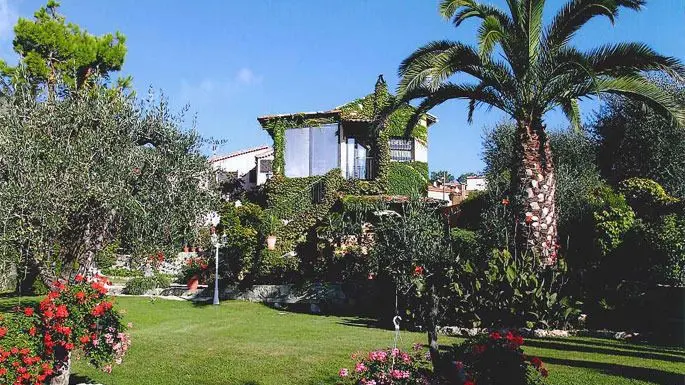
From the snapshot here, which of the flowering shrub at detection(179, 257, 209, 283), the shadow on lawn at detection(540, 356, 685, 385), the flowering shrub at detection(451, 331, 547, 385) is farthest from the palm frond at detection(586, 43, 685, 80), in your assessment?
the flowering shrub at detection(179, 257, 209, 283)

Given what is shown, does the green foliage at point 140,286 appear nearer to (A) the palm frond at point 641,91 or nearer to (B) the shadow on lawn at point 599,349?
(B) the shadow on lawn at point 599,349

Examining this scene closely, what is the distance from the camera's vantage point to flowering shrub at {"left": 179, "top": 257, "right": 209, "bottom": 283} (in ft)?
64.9

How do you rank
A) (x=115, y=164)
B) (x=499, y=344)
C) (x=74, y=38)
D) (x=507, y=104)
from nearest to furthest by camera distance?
(x=499, y=344)
(x=115, y=164)
(x=507, y=104)
(x=74, y=38)

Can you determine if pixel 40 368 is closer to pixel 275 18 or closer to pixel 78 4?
pixel 275 18

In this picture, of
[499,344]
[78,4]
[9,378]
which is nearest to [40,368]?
[9,378]

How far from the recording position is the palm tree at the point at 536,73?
12.4m

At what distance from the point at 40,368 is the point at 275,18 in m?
7.21

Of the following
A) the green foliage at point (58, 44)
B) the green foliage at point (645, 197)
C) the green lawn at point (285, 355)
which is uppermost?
the green foliage at point (58, 44)

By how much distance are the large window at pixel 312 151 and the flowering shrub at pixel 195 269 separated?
37.6ft

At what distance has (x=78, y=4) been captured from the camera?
12.3 metres

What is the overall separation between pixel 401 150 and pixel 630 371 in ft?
77.3

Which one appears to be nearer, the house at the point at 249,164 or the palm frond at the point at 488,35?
the palm frond at the point at 488,35

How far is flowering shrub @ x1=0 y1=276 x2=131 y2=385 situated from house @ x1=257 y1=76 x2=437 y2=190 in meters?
23.9

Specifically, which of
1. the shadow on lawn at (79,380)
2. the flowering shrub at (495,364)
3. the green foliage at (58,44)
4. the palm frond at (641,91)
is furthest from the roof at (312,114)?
the flowering shrub at (495,364)
